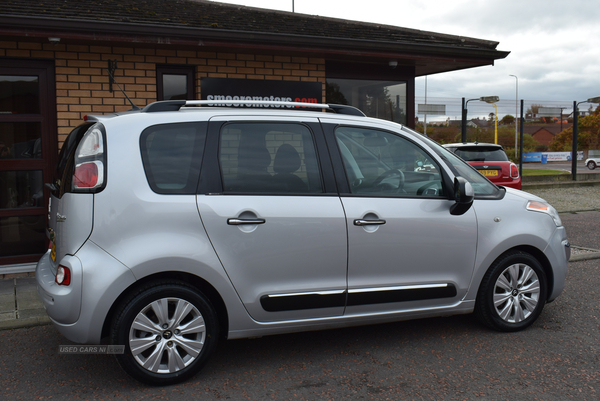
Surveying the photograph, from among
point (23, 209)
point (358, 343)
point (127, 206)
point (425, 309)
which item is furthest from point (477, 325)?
point (23, 209)

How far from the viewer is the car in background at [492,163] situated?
427 inches

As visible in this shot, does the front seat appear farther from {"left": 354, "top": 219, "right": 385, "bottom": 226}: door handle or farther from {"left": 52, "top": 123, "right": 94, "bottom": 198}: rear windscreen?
{"left": 52, "top": 123, "right": 94, "bottom": 198}: rear windscreen

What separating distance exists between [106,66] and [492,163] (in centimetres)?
786

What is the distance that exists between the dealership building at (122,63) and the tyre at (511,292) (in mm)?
4130

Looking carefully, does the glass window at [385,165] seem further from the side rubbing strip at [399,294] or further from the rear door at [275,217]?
the side rubbing strip at [399,294]

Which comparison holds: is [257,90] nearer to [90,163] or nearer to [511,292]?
[90,163]

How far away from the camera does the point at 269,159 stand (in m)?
3.79

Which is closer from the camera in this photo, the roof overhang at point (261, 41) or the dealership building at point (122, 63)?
the roof overhang at point (261, 41)

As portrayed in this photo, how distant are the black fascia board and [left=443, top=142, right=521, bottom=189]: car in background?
120 inches

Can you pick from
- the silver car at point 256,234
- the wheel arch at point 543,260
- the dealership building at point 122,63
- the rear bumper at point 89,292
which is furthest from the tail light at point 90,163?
the wheel arch at point 543,260

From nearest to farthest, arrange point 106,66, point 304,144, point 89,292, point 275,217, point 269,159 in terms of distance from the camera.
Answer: point 89,292 < point 275,217 < point 269,159 < point 304,144 < point 106,66

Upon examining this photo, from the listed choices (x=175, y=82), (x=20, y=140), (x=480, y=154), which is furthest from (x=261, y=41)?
(x=480, y=154)

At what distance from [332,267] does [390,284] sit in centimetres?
51

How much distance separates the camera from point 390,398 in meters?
3.30
